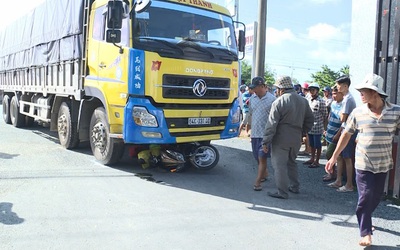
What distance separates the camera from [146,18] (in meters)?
5.62

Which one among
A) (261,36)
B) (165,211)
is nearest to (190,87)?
(165,211)

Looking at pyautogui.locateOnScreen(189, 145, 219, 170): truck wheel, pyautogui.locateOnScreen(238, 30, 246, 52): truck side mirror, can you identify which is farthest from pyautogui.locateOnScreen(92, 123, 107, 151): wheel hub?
pyautogui.locateOnScreen(238, 30, 246, 52): truck side mirror

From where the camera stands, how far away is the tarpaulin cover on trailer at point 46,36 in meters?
7.19

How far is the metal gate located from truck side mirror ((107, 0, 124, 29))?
3.77 metres

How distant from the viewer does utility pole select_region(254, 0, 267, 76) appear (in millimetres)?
10305

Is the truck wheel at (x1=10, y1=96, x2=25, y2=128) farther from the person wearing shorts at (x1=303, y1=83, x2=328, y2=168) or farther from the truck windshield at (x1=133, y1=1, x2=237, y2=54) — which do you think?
the person wearing shorts at (x1=303, y1=83, x2=328, y2=168)

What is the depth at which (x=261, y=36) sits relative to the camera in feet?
34.1

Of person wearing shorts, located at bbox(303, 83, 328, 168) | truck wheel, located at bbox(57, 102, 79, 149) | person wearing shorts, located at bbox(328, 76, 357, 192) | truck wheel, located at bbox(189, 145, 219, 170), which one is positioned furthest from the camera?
truck wheel, located at bbox(57, 102, 79, 149)

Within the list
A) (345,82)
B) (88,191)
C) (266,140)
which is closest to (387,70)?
(345,82)

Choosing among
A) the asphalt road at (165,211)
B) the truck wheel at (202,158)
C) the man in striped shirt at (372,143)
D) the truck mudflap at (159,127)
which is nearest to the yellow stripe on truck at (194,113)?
the truck mudflap at (159,127)

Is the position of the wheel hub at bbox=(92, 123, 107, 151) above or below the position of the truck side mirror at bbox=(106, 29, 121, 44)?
below

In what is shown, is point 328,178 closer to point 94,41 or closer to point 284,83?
point 284,83

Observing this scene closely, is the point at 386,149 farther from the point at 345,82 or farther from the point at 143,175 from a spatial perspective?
the point at 143,175

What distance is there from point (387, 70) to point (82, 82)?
16.9ft
